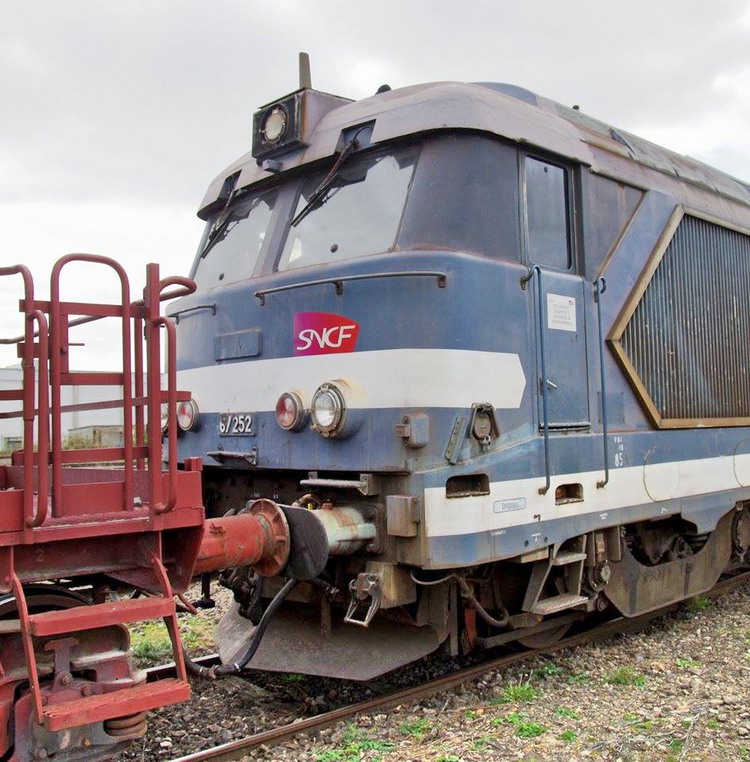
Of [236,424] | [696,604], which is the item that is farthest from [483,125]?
[696,604]

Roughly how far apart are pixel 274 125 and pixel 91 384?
270cm

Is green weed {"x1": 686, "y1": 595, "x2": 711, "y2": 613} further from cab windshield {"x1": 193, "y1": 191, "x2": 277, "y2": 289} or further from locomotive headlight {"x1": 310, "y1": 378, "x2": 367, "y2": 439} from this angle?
cab windshield {"x1": 193, "y1": 191, "x2": 277, "y2": 289}

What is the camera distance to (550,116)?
5320mm

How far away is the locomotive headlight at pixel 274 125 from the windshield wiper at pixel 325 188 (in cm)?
50

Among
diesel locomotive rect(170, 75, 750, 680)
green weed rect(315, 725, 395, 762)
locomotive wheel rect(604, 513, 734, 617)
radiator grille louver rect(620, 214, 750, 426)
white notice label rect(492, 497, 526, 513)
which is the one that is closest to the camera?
green weed rect(315, 725, 395, 762)

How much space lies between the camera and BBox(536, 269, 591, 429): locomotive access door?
196 inches

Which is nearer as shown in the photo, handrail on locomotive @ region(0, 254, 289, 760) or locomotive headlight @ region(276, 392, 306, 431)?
handrail on locomotive @ region(0, 254, 289, 760)

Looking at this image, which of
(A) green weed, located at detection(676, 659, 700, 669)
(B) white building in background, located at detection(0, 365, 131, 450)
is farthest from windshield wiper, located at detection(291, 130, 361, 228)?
(B) white building in background, located at detection(0, 365, 131, 450)

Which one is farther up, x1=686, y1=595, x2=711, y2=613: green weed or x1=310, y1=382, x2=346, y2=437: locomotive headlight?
x1=310, y1=382, x2=346, y2=437: locomotive headlight

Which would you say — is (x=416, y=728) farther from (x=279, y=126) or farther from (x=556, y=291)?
(x=279, y=126)

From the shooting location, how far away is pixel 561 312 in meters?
5.11

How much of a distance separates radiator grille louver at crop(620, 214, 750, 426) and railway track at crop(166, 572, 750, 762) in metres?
1.59

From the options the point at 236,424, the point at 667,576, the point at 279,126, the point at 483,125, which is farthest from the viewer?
the point at 667,576

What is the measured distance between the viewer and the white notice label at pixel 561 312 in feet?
16.5
